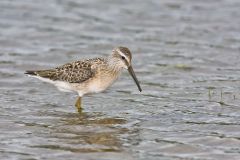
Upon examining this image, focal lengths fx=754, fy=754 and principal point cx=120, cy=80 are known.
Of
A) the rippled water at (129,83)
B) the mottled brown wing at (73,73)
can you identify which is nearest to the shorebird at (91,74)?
the mottled brown wing at (73,73)

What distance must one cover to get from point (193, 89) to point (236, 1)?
304 inches

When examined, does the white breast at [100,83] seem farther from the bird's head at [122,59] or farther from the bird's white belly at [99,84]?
the bird's head at [122,59]

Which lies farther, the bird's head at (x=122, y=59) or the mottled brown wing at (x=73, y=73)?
→ the mottled brown wing at (x=73, y=73)

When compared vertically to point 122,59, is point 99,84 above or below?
below

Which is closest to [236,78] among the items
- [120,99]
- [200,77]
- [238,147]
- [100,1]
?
[200,77]

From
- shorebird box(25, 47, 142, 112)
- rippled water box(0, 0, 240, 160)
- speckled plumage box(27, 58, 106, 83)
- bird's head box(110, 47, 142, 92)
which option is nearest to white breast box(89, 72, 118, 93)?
shorebird box(25, 47, 142, 112)

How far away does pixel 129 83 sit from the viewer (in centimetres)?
1564

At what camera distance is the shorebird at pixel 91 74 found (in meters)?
13.5

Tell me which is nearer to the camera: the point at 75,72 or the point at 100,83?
the point at 100,83

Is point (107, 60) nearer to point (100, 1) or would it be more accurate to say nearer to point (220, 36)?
point (220, 36)

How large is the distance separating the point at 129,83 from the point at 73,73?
7.42 ft

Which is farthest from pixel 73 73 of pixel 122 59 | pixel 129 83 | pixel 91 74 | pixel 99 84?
pixel 129 83

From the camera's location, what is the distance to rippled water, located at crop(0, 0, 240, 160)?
11523mm

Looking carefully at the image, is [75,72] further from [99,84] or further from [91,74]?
[99,84]
